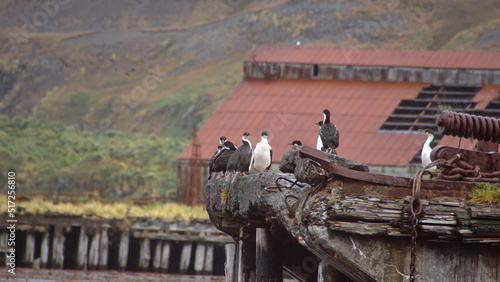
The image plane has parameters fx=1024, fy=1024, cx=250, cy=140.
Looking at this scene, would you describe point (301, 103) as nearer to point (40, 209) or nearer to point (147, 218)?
point (147, 218)

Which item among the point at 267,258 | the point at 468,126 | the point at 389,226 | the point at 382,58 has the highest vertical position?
the point at 382,58

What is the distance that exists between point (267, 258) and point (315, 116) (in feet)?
103

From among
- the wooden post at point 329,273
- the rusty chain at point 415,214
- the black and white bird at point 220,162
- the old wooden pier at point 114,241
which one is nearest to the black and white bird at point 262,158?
the black and white bird at point 220,162

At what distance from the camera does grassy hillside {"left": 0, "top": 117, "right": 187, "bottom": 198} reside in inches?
2862

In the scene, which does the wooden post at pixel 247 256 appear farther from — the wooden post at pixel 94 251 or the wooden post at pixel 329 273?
the wooden post at pixel 94 251

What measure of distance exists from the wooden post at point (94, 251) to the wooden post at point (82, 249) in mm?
211

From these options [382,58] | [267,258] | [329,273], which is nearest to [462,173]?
[329,273]

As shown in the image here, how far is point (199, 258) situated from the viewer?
1628 inches

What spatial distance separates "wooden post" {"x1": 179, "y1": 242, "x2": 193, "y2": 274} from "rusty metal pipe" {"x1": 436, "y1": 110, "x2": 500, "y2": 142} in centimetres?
3129

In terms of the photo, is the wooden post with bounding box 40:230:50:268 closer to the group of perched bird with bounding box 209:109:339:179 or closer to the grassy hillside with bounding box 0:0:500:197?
the group of perched bird with bounding box 209:109:339:179

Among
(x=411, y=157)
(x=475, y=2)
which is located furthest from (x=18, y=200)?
(x=475, y=2)

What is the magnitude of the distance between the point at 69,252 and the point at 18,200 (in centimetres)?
551

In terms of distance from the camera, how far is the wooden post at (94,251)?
41219 millimetres

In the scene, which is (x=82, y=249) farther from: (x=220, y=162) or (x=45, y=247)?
(x=220, y=162)
